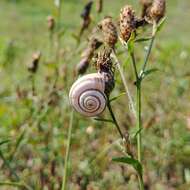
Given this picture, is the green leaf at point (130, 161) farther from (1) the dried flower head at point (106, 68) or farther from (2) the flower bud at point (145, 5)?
(2) the flower bud at point (145, 5)

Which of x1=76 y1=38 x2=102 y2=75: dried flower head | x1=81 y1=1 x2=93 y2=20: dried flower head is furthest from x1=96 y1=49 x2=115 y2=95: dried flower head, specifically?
x1=81 y1=1 x2=93 y2=20: dried flower head

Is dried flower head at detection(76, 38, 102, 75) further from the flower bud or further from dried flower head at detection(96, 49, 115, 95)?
dried flower head at detection(96, 49, 115, 95)

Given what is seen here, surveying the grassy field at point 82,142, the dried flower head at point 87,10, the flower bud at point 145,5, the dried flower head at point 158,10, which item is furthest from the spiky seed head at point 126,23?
the dried flower head at point 87,10

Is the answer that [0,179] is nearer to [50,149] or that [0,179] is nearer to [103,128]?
[50,149]

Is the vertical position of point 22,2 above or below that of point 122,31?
above

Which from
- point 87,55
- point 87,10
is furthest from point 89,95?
point 87,10

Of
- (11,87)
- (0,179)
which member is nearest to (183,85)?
(0,179)

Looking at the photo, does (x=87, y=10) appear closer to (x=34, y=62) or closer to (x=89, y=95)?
(x=34, y=62)
